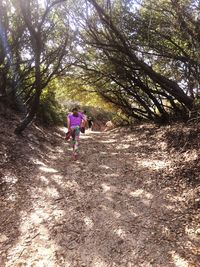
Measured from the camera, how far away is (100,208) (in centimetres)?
728

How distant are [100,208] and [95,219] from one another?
0.53m

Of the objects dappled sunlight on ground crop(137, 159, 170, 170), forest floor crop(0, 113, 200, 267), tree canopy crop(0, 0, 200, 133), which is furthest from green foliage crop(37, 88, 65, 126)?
dappled sunlight on ground crop(137, 159, 170, 170)

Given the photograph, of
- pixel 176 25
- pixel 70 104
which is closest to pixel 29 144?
pixel 176 25

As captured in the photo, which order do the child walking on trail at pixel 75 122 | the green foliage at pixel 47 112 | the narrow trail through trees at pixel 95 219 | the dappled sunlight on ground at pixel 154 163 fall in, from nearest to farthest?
the narrow trail through trees at pixel 95 219 → the dappled sunlight on ground at pixel 154 163 → the child walking on trail at pixel 75 122 → the green foliage at pixel 47 112

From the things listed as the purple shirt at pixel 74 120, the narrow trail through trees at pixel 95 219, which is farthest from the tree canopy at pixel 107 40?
the narrow trail through trees at pixel 95 219

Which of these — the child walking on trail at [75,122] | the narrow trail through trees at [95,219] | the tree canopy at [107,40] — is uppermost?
the tree canopy at [107,40]

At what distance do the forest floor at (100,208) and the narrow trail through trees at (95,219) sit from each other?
18mm

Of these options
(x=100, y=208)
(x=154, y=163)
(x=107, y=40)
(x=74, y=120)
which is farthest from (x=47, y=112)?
(x=100, y=208)

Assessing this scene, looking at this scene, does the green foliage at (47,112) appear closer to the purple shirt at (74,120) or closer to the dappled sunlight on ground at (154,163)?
the purple shirt at (74,120)

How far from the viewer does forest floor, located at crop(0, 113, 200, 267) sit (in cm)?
557

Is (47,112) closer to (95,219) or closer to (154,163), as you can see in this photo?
(154,163)

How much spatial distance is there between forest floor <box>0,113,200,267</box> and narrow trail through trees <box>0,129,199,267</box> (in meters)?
0.02

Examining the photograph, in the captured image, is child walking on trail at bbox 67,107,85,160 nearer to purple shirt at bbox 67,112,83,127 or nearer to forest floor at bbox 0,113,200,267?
purple shirt at bbox 67,112,83,127

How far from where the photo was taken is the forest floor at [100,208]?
18.3 feet
